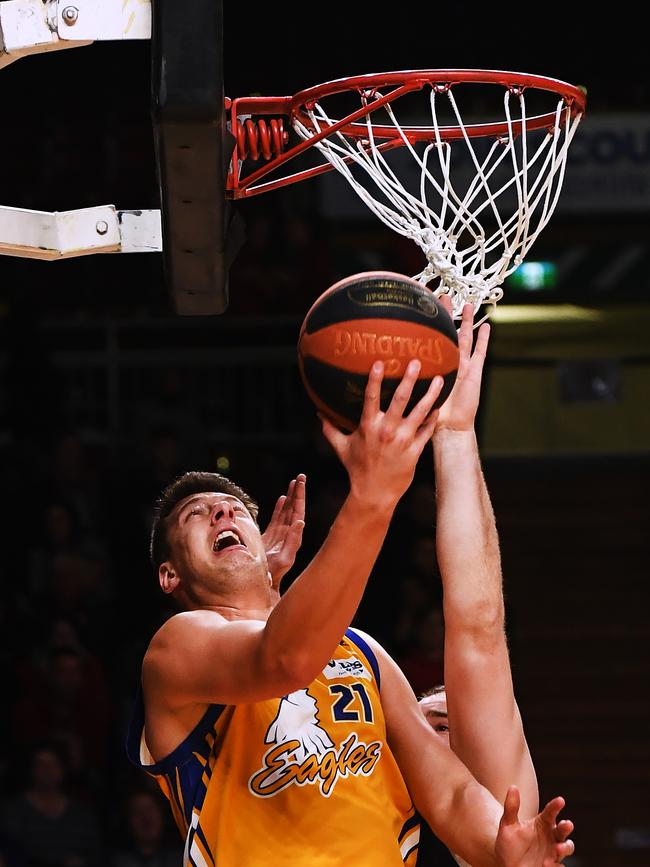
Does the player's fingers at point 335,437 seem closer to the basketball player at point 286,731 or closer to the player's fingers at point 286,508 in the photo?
the basketball player at point 286,731

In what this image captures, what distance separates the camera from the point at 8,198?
1003 cm

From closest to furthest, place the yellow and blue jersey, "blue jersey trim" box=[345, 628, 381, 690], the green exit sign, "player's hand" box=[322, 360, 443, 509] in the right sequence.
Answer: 1. "player's hand" box=[322, 360, 443, 509]
2. the yellow and blue jersey
3. "blue jersey trim" box=[345, 628, 381, 690]
4. the green exit sign

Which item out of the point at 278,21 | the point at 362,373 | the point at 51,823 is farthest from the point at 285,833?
the point at 278,21

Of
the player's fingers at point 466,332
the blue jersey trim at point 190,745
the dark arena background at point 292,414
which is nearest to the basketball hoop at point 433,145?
the player's fingers at point 466,332

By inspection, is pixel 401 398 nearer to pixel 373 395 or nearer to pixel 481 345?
pixel 373 395

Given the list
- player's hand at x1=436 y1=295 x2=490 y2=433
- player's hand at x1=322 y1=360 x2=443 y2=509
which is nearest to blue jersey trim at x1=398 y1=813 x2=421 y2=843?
player's hand at x1=436 y1=295 x2=490 y2=433

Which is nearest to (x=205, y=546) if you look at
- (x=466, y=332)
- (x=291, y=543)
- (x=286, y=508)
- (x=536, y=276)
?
(x=291, y=543)

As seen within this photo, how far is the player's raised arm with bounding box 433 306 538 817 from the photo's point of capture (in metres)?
2.93

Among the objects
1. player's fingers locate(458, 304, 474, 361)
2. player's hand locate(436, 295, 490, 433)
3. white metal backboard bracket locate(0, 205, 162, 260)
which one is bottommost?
player's hand locate(436, 295, 490, 433)

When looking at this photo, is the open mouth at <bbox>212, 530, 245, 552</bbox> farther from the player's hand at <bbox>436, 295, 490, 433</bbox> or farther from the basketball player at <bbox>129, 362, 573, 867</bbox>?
the player's hand at <bbox>436, 295, 490, 433</bbox>

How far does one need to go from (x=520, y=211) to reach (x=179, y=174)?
967 millimetres

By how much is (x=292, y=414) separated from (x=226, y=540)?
6.00 m

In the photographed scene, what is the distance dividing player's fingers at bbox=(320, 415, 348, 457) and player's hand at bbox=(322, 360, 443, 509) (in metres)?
0.03

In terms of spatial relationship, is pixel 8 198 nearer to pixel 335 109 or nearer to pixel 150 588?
pixel 150 588
